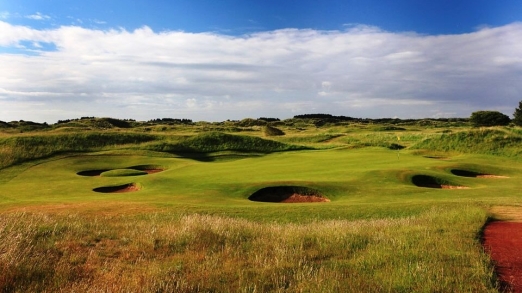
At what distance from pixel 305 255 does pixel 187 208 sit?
38.0 ft

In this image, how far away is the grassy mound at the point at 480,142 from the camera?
4719 cm

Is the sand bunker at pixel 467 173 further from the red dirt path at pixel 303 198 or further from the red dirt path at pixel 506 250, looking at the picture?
the red dirt path at pixel 506 250

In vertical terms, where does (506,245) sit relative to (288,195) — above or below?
above

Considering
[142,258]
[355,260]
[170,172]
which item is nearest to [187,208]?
[142,258]

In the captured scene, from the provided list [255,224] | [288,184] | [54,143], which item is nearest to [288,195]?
[288,184]

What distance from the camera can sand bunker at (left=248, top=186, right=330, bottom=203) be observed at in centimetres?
2601

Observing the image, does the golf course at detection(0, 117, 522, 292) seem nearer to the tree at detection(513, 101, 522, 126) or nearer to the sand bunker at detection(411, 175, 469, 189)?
the sand bunker at detection(411, 175, 469, 189)

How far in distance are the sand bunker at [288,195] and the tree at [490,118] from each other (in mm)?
83927

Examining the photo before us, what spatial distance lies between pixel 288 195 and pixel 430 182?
38.1ft

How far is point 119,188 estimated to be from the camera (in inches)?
1246

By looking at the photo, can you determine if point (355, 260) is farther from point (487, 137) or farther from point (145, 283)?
point (487, 137)

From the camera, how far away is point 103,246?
10898mm

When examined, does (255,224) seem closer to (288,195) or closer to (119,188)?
(288,195)

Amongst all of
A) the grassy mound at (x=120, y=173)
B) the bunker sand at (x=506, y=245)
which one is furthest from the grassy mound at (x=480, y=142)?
the grassy mound at (x=120, y=173)
